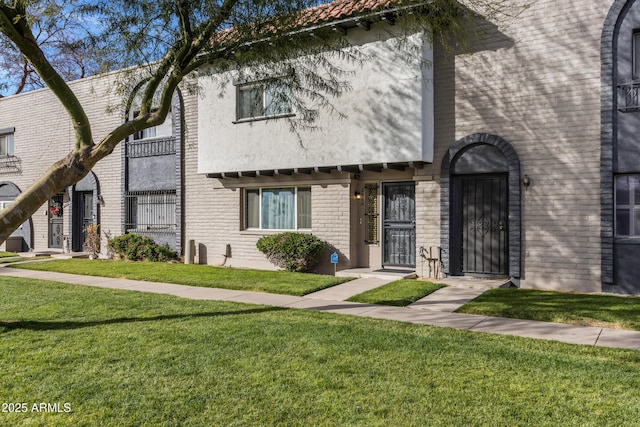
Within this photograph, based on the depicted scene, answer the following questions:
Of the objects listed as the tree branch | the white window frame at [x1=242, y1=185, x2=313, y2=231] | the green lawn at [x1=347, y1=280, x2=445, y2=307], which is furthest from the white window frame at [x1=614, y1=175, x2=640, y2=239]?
the tree branch

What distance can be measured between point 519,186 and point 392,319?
507 centimetres

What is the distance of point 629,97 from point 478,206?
365cm

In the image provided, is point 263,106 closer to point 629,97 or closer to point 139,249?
point 139,249

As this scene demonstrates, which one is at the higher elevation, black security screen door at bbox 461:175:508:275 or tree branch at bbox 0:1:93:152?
tree branch at bbox 0:1:93:152

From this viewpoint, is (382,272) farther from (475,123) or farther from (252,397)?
(252,397)

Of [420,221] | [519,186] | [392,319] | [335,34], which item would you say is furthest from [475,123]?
[392,319]

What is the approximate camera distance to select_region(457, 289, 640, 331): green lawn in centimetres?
743

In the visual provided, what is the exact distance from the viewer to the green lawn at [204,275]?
10707mm

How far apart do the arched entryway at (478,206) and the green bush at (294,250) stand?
3311mm

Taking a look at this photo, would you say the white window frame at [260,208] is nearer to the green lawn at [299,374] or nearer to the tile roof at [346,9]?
the tile roof at [346,9]

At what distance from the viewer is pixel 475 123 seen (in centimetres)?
1148

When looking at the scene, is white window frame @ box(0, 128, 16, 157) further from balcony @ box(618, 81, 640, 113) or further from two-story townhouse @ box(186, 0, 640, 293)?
balcony @ box(618, 81, 640, 113)

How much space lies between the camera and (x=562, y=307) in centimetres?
834

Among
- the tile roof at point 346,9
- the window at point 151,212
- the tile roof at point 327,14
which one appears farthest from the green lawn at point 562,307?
the window at point 151,212
